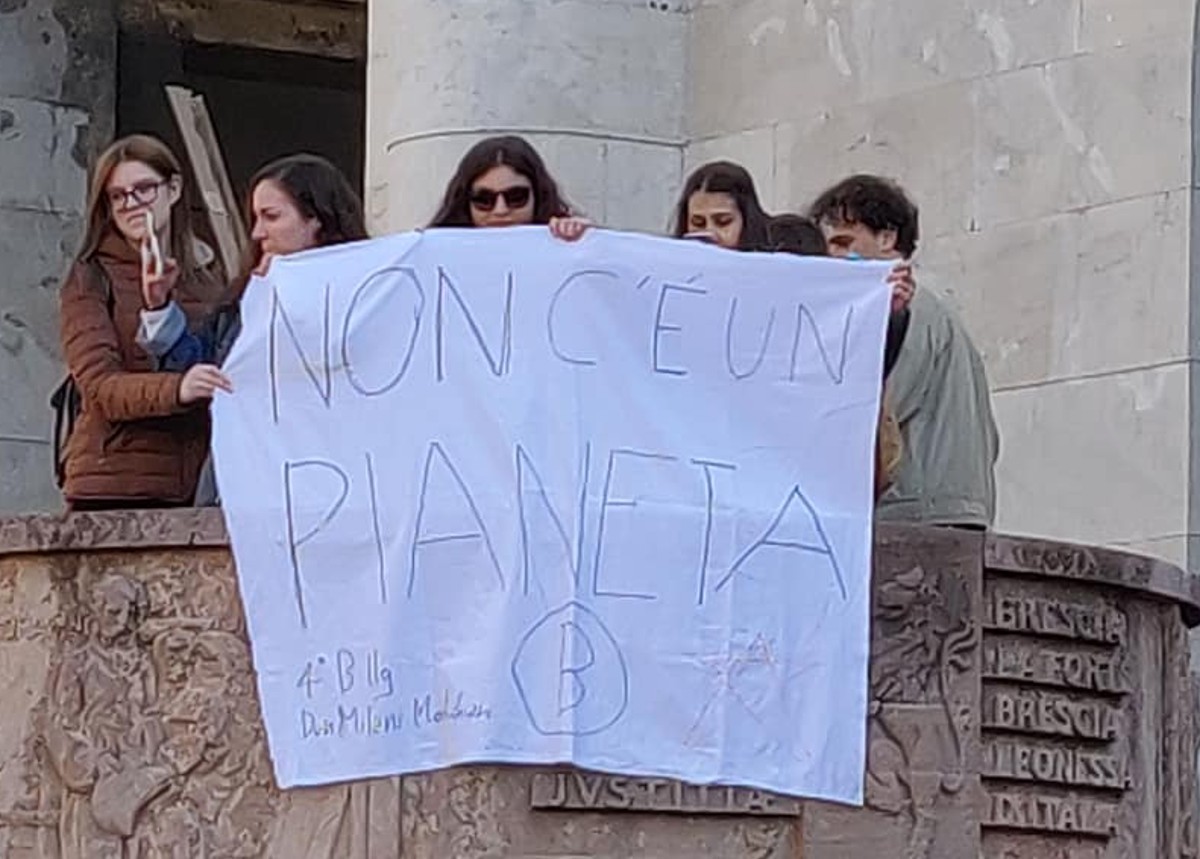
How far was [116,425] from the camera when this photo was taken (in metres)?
10.4

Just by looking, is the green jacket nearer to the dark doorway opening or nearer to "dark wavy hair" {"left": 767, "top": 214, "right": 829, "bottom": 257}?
"dark wavy hair" {"left": 767, "top": 214, "right": 829, "bottom": 257}

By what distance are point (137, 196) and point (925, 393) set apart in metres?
2.10

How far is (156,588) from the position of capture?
10.1 m

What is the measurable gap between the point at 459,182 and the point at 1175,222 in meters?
3.52

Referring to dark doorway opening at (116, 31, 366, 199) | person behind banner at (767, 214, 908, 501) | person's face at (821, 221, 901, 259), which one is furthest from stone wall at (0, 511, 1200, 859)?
dark doorway opening at (116, 31, 366, 199)

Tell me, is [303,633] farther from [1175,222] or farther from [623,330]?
[1175,222]

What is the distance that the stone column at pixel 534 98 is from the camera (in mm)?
14664

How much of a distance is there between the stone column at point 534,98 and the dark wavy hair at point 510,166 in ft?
13.1

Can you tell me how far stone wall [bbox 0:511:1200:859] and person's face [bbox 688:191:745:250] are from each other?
2.92 ft

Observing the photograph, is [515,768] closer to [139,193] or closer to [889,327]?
[889,327]

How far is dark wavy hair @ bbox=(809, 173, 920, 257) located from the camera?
35.8 ft

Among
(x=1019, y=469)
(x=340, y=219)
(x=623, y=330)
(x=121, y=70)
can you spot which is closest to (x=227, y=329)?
(x=340, y=219)

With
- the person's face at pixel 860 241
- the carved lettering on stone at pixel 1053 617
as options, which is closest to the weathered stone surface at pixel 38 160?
the person's face at pixel 860 241

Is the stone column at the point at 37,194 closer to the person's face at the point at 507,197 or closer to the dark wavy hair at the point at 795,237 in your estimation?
the dark wavy hair at the point at 795,237
